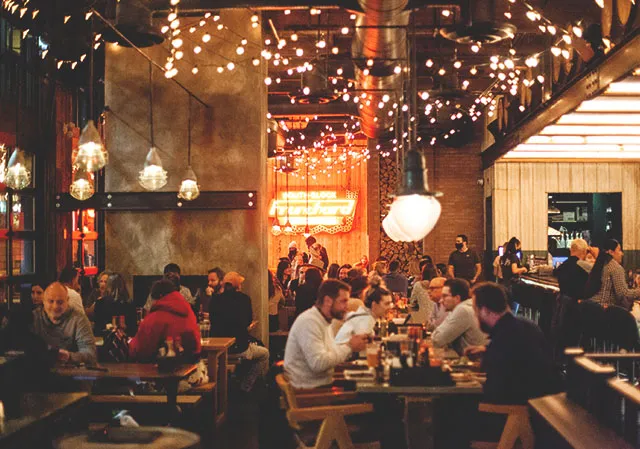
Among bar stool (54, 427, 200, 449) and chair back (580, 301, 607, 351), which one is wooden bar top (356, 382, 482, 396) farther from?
chair back (580, 301, 607, 351)

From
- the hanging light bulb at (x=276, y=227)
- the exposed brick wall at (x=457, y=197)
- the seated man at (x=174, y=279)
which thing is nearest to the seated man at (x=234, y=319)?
the seated man at (x=174, y=279)

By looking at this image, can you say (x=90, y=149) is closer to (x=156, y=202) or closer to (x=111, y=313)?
(x=111, y=313)

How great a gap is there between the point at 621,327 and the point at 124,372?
4.37m

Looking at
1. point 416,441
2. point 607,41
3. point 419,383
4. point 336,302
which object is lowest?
point 416,441

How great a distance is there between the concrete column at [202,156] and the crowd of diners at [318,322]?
1.90ft

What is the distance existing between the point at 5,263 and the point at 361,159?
12.0m

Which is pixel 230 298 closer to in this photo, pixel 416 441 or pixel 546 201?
pixel 416 441

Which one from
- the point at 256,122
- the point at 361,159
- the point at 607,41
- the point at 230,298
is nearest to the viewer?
the point at 607,41

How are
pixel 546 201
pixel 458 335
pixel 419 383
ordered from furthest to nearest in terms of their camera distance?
pixel 546 201
pixel 458 335
pixel 419 383

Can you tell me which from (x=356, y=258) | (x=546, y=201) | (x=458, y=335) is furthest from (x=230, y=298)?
(x=356, y=258)

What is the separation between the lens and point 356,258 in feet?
71.3

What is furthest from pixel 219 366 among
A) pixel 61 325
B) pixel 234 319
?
pixel 61 325

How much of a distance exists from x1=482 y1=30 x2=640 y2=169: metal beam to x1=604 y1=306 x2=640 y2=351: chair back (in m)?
2.09

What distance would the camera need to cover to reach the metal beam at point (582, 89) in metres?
6.79
